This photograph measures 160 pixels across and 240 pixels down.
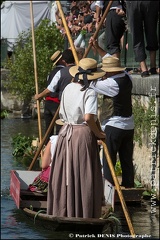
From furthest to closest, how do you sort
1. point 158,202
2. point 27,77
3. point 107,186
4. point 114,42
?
point 27,77 < point 114,42 < point 158,202 < point 107,186

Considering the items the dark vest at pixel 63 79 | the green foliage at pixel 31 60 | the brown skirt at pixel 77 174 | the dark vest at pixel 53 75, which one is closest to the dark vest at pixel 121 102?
the brown skirt at pixel 77 174

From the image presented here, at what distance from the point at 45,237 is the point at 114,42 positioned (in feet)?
14.9

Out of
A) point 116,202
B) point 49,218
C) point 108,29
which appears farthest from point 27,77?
point 49,218

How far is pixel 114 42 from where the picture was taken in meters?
13.8

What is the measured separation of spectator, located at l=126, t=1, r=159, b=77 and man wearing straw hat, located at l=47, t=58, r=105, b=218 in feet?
8.58

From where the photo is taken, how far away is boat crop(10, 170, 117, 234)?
9914mm

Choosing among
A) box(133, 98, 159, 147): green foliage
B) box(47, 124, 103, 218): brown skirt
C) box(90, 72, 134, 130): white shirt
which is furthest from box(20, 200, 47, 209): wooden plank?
box(133, 98, 159, 147): green foliage

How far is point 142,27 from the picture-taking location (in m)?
12.8

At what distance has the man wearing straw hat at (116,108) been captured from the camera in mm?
11375

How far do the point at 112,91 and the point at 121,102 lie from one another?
22 centimetres

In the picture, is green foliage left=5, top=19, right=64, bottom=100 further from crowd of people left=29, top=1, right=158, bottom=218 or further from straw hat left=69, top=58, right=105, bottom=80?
straw hat left=69, top=58, right=105, bottom=80

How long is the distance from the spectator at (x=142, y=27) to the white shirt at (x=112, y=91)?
1270 millimetres

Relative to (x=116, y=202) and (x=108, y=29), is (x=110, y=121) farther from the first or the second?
(x=108, y=29)

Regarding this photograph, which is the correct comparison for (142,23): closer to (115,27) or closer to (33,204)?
(115,27)
